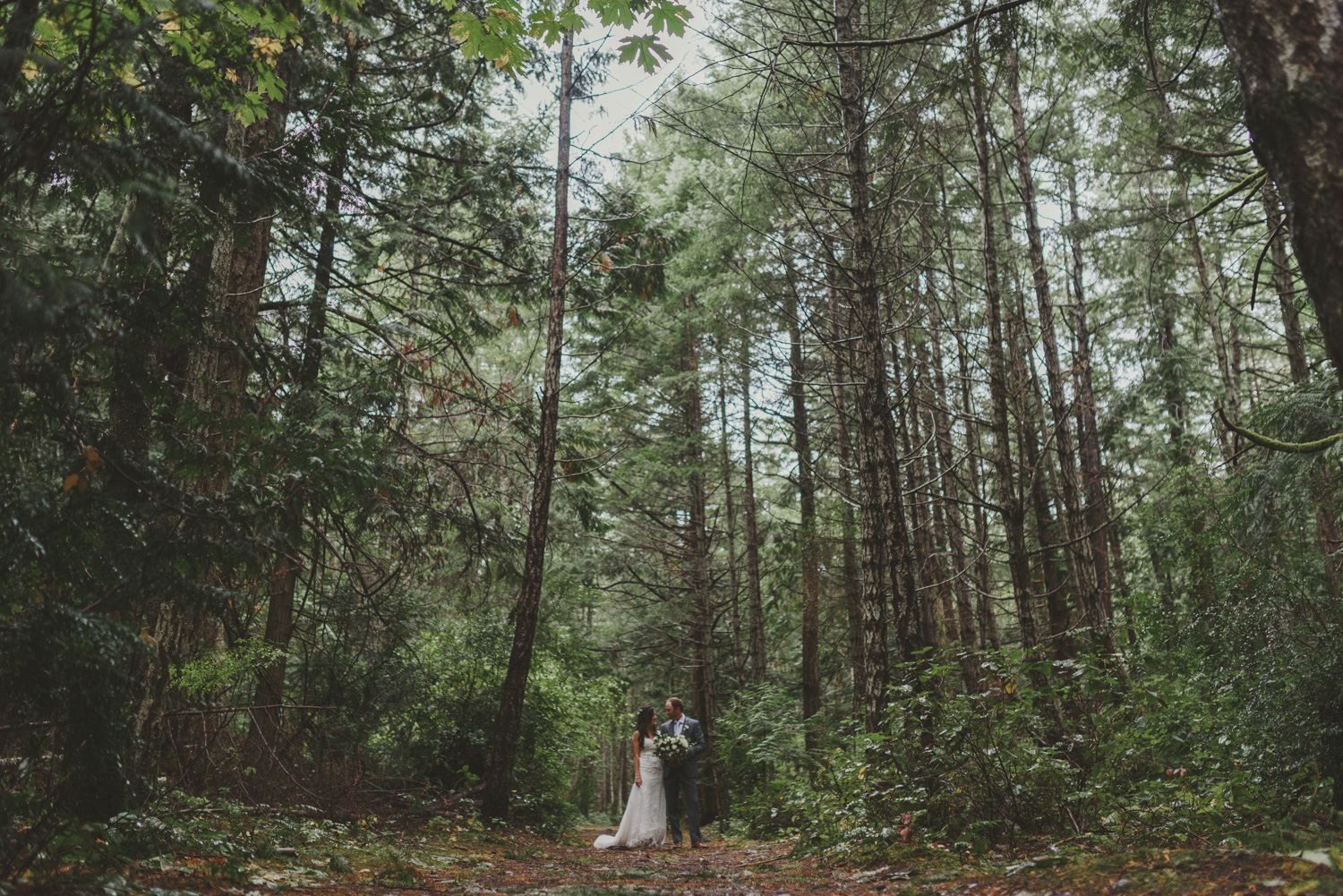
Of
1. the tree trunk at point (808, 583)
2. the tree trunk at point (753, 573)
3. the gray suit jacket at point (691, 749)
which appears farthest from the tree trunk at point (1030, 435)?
the tree trunk at point (753, 573)

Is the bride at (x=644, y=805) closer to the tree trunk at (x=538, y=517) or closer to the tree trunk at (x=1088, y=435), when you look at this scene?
the tree trunk at (x=538, y=517)

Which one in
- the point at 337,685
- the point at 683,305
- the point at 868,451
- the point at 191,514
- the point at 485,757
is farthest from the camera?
the point at 683,305

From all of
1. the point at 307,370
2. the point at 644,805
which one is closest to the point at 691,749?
the point at 644,805

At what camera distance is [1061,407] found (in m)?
8.94

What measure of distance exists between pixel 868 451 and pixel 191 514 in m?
5.24

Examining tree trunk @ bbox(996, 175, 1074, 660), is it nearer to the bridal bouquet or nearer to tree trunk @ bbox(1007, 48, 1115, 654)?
tree trunk @ bbox(1007, 48, 1115, 654)

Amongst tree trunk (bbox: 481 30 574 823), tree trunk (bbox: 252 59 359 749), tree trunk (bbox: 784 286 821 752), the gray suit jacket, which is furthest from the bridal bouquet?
tree trunk (bbox: 784 286 821 752)

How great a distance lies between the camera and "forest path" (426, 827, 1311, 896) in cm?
269

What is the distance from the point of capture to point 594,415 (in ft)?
32.9

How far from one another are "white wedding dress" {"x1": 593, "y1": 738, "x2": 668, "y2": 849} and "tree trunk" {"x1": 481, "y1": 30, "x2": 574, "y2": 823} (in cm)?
164

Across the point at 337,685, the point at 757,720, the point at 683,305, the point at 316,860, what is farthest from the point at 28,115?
the point at 683,305

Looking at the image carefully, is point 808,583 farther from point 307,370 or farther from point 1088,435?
point 307,370

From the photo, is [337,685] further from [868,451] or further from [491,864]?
[868,451]

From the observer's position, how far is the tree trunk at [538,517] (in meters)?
9.30
